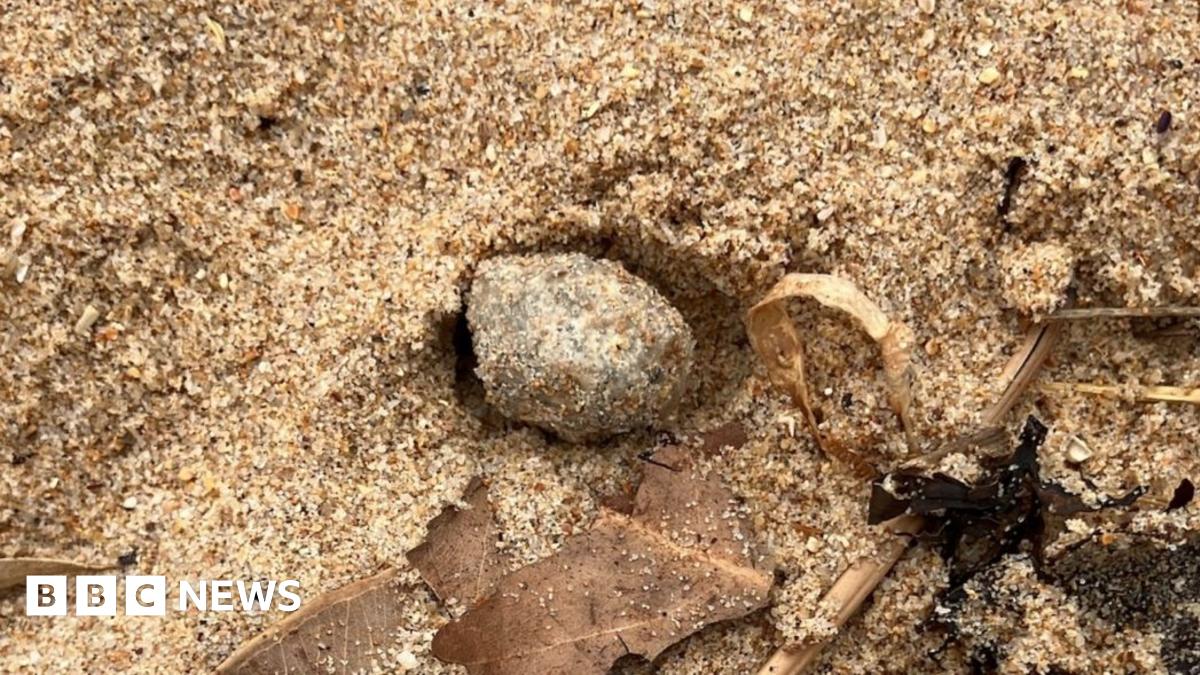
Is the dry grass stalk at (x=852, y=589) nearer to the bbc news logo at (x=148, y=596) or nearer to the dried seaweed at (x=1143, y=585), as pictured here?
the dried seaweed at (x=1143, y=585)

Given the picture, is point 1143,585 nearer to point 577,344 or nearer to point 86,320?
point 577,344

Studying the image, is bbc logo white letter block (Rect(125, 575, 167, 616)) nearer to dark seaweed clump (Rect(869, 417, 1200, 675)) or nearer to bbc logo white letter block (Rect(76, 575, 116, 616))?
bbc logo white letter block (Rect(76, 575, 116, 616))

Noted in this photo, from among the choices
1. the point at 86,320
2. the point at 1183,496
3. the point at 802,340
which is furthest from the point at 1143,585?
the point at 86,320

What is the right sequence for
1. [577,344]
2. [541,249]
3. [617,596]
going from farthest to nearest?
1. [541,249]
2. [617,596]
3. [577,344]

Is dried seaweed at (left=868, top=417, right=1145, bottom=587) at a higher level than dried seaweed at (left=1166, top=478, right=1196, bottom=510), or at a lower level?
lower

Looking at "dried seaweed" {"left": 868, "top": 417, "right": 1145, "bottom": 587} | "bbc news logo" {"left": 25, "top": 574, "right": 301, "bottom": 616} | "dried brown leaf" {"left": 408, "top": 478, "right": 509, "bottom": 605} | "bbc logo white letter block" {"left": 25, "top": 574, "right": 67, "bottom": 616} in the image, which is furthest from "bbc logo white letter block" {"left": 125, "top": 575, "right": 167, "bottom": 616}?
"dried seaweed" {"left": 868, "top": 417, "right": 1145, "bottom": 587}
